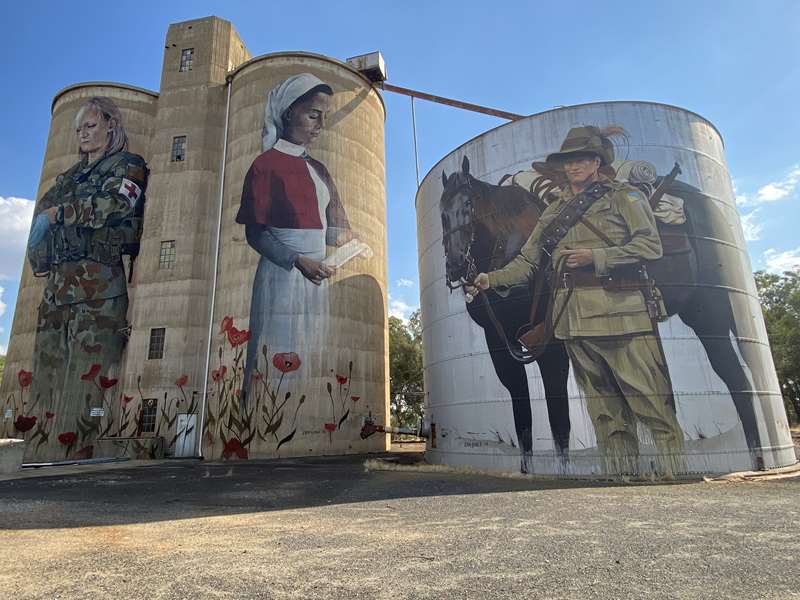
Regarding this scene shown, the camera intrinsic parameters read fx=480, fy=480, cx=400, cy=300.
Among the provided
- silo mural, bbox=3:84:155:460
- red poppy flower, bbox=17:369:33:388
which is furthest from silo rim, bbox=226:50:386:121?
red poppy flower, bbox=17:369:33:388

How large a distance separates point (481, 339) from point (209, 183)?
2177 cm

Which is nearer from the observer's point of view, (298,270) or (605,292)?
(605,292)

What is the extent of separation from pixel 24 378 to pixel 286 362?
17.3m

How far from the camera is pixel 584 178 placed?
1755 cm

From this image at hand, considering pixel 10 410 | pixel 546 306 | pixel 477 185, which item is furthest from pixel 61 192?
pixel 546 306

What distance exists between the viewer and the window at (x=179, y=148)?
1240 inches

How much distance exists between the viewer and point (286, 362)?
2548cm

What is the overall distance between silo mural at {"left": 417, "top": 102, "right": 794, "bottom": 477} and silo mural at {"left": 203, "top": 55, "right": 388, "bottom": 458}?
28.0ft

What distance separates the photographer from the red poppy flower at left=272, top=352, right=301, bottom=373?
83.3 feet

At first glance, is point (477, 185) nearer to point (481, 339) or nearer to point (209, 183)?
point (481, 339)

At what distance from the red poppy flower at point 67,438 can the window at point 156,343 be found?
247 inches

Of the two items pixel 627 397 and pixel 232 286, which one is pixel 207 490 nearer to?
pixel 627 397

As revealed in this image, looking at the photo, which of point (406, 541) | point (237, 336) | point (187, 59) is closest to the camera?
point (406, 541)

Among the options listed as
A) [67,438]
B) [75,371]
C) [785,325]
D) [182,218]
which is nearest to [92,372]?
[75,371]
